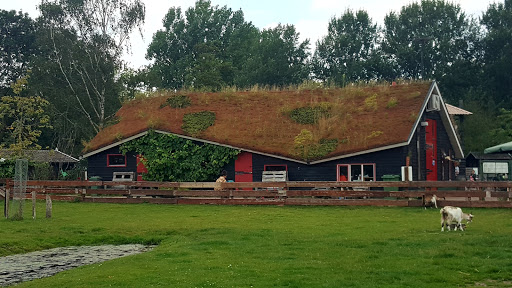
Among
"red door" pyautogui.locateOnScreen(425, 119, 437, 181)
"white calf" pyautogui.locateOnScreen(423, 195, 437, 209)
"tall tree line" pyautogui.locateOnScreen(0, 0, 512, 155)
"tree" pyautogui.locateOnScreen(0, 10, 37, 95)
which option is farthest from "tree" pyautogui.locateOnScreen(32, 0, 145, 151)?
"white calf" pyautogui.locateOnScreen(423, 195, 437, 209)

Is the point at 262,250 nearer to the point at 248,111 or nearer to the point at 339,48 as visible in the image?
the point at 248,111

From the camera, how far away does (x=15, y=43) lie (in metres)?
84.8

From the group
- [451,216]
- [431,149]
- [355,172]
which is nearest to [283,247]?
[451,216]

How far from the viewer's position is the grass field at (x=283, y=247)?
12.5 meters

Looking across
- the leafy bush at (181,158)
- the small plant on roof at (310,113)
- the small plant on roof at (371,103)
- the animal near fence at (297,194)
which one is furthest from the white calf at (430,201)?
the leafy bush at (181,158)

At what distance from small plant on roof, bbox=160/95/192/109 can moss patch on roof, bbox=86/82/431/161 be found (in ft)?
0.65

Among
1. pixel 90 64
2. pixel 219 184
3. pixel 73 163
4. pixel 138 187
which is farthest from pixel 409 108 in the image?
pixel 73 163

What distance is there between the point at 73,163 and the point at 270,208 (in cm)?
5315

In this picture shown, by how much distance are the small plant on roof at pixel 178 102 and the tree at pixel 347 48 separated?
1862 inches

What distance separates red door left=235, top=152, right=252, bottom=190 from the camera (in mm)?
40719

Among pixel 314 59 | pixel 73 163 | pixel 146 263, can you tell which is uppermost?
pixel 314 59

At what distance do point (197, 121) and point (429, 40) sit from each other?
2106 inches

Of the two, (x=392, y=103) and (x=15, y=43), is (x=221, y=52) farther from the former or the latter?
(x=392, y=103)

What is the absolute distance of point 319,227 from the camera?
21.6 m
